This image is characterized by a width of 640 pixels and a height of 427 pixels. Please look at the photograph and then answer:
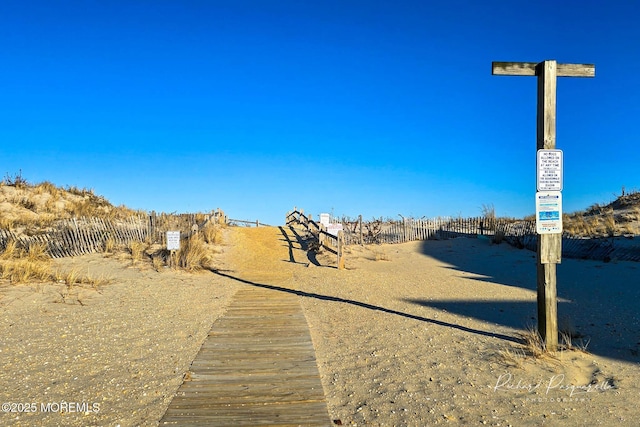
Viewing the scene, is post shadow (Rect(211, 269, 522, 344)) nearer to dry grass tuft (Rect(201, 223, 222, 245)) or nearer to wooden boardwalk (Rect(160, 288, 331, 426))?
wooden boardwalk (Rect(160, 288, 331, 426))

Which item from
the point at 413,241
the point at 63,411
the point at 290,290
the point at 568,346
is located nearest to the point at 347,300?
the point at 290,290

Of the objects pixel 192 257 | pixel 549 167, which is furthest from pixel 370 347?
pixel 192 257

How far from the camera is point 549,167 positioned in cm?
624

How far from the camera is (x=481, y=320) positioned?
8.66 meters

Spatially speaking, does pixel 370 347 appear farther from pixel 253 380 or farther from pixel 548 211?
pixel 548 211

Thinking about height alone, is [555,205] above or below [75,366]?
above

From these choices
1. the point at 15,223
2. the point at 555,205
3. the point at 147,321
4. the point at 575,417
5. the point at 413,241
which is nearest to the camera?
the point at 575,417

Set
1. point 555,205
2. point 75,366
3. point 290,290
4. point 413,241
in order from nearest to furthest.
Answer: point 75,366 → point 555,205 → point 290,290 → point 413,241

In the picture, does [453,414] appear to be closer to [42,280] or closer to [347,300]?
[347,300]

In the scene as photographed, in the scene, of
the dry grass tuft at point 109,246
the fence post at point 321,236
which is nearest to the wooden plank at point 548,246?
the fence post at point 321,236

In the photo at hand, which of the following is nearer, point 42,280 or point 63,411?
point 63,411

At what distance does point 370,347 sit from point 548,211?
3.15 meters

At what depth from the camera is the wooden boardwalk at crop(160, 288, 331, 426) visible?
432cm

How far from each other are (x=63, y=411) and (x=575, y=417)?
494 centimetres
